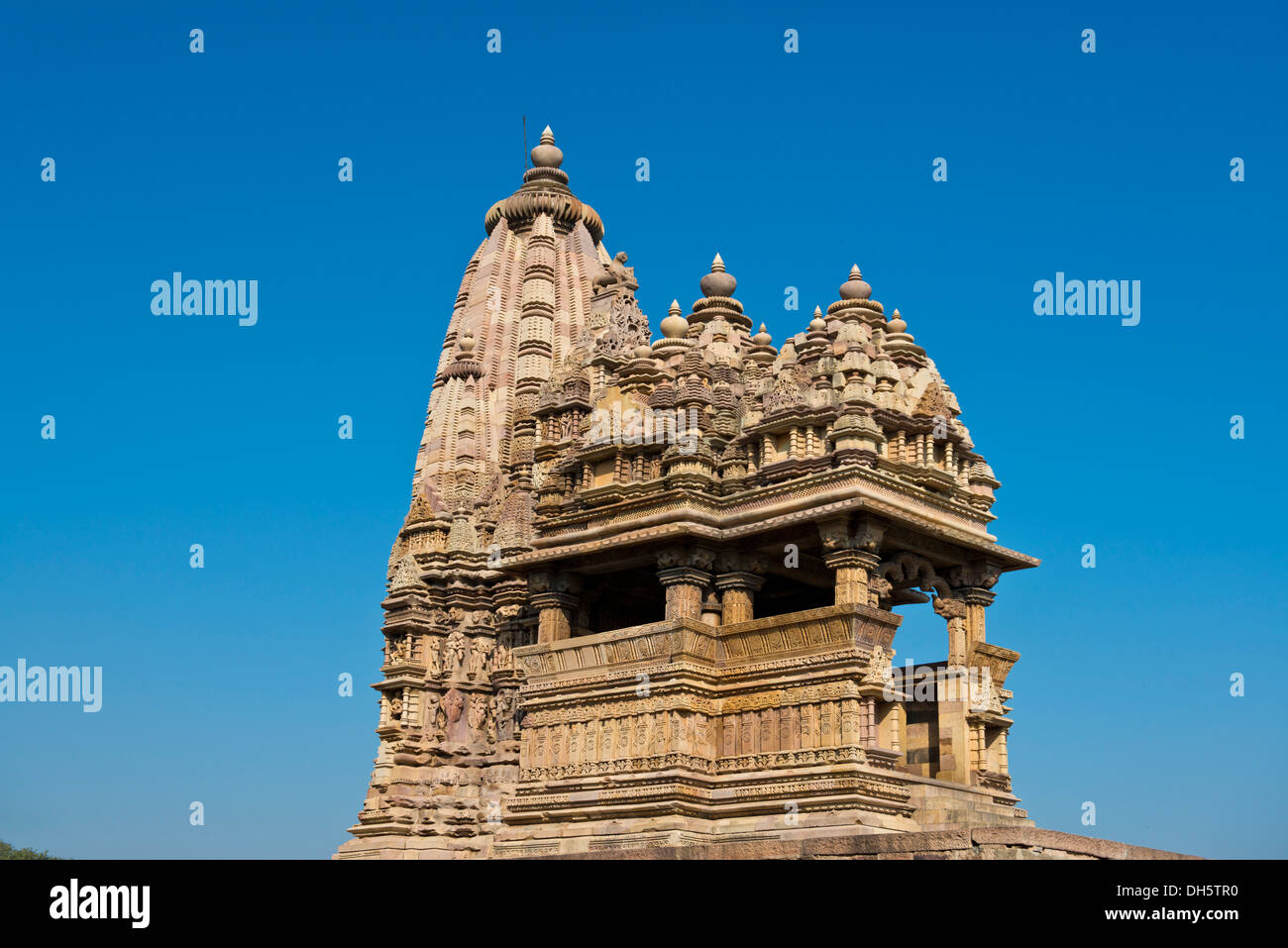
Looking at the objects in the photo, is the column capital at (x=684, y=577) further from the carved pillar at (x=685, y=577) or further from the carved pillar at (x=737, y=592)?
the carved pillar at (x=737, y=592)

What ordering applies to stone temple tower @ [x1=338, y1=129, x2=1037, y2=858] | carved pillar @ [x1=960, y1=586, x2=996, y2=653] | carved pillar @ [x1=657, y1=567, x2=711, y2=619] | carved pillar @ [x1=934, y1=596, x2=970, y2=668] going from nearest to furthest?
1. stone temple tower @ [x1=338, y1=129, x2=1037, y2=858]
2. carved pillar @ [x1=657, y1=567, x2=711, y2=619]
3. carved pillar @ [x1=934, y1=596, x2=970, y2=668]
4. carved pillar @ [x1=960, y1=586, x2=996, y2=653]

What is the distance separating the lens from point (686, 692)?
23094 mm

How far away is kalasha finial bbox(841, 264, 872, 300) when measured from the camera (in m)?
25.6

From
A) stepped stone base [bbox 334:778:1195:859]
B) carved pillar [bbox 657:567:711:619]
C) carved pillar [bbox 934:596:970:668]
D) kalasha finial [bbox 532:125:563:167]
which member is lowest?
stepped stone base [bbox 334:778:1195:859]

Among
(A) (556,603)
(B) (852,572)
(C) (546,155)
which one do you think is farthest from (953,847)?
(C) (546,155)

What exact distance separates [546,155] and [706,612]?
47.8 feet

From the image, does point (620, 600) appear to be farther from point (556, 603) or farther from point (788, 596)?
point (788, 596)

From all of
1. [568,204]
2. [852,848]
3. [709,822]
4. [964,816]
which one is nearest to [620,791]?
[709,822]

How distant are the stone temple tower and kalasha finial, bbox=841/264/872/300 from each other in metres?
0.06

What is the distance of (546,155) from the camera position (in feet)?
115

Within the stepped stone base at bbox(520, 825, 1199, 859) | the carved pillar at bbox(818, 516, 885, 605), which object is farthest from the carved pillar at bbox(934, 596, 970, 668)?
the stepped stone base at bbox(520, 825, 1199, 859)

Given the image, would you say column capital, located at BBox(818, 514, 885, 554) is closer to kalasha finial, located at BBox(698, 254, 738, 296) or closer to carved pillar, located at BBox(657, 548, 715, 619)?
carved pillar, located at BBox(657, 548, 715, 619)

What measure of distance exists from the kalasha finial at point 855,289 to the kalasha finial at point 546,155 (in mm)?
11390
